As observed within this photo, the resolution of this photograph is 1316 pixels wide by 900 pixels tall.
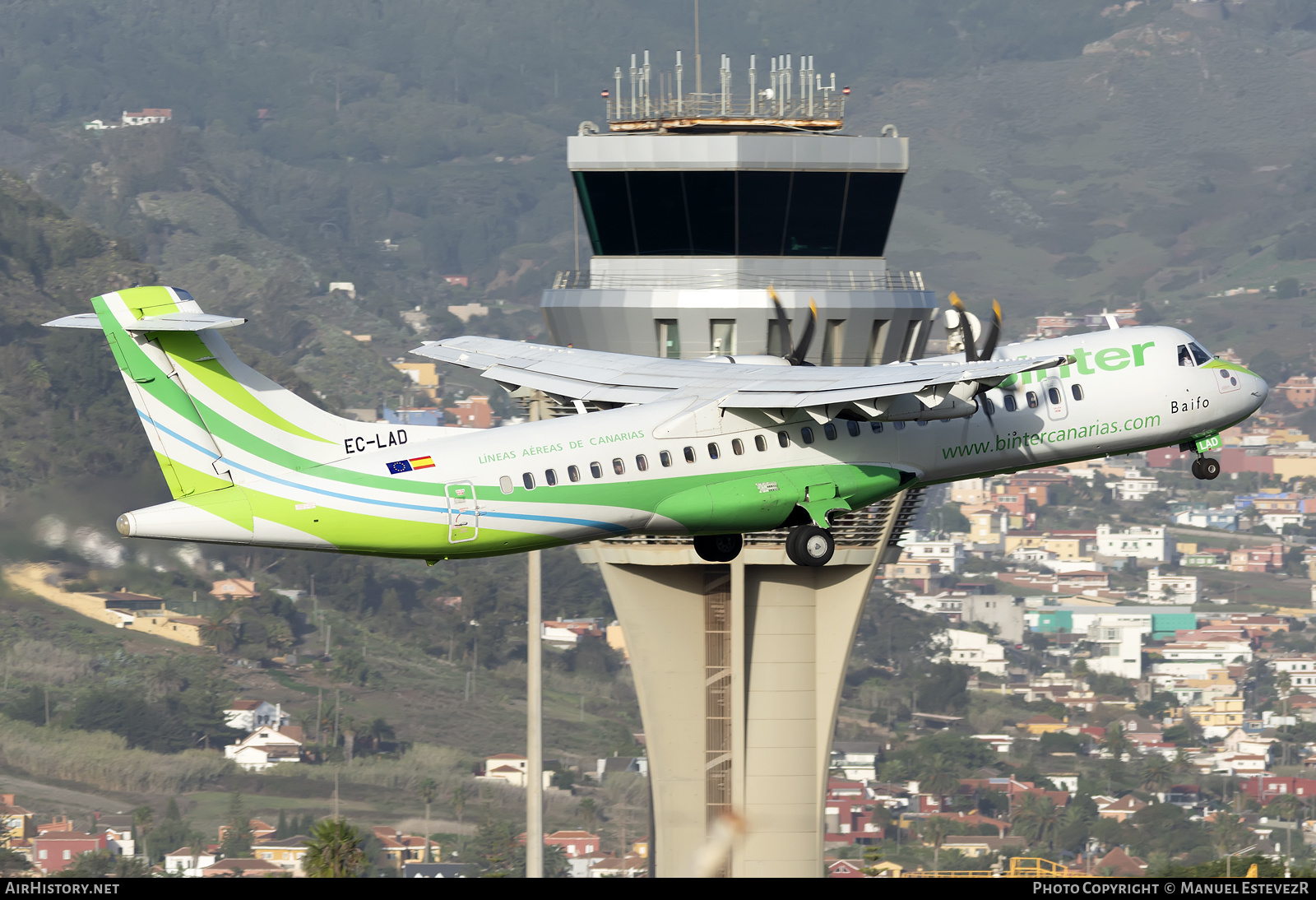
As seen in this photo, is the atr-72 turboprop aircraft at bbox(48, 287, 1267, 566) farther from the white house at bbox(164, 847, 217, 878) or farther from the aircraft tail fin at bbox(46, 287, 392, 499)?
the white house at bbox(164, 847, 217, 878)

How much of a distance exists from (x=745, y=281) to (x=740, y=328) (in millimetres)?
1564

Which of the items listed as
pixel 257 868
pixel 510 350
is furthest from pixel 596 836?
pixel 510 350

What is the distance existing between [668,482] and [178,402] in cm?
924

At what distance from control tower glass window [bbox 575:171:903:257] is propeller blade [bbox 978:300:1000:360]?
23431 millimetres

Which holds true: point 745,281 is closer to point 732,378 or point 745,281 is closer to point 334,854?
point 334,854

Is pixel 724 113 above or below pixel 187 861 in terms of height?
above

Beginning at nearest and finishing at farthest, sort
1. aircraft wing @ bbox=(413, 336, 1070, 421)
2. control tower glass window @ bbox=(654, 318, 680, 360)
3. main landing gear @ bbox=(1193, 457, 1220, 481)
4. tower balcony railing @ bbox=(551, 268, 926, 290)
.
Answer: aircraft wing @ bbox=(413, 336, 1070, 421), main landing gear @ bbox=(1193, 457, 1220, 481), control tower glass window @ bbox=(654, 318, 680, 360), tower balcony railing @ bbox=(551, 268, 926, 290)

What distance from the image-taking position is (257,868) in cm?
15925

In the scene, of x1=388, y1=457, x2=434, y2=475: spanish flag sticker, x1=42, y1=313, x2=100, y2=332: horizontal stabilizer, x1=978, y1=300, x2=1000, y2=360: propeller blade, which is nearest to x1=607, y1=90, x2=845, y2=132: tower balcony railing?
x1=978, y1=300, x2=1000, y2=360: propeller blade

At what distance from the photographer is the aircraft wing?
35094mm

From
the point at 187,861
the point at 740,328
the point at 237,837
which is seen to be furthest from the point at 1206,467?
the point at 237,837

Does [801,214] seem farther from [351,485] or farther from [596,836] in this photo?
[596,836]

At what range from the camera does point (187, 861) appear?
169125 mm

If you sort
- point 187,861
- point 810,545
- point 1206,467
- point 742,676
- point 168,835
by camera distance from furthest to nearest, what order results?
1. point 168,835
2. point 187,861
3. point 742,676
4. point 1206,467
5. point 810,545
